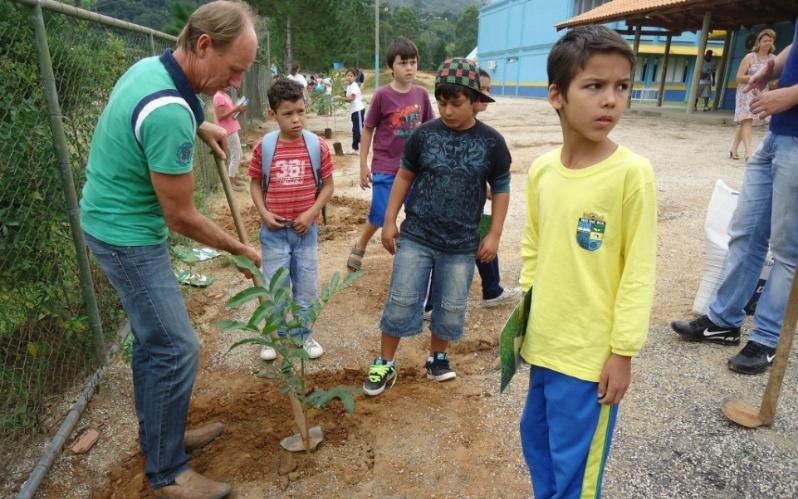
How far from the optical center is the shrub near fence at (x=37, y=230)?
2.42 metres

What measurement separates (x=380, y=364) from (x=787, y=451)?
1.92 meters

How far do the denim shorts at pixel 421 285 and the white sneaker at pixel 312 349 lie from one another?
26.7 inches

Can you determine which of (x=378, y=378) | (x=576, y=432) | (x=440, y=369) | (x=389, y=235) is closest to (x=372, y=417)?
(x=378, y=378)

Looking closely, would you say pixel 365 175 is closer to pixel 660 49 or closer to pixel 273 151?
pixel 273 151

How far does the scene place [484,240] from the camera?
2.76 meters

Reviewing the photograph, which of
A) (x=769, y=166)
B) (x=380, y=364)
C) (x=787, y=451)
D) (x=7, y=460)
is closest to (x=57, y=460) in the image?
(x=7, y=460)

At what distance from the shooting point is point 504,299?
4023 millimetres

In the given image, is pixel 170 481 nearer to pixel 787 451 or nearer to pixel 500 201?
pixel 500 201

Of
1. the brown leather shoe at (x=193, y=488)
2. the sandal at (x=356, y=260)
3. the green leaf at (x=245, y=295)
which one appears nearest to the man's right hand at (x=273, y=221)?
the green leaf at (x=245, y=295)

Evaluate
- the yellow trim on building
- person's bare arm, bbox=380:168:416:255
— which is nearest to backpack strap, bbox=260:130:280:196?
person's bare arm, bbox=380:168:416:255

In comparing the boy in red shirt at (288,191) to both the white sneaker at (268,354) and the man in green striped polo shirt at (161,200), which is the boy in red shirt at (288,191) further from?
the man in green striped polo shirt at (161,200)

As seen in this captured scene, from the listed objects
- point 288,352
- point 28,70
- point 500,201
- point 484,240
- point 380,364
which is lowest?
point 380,364

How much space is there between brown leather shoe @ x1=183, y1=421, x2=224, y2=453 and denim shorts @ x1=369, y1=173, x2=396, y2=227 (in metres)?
2.10

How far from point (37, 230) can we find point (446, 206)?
2.00 m
